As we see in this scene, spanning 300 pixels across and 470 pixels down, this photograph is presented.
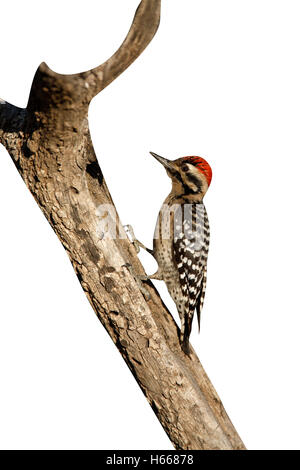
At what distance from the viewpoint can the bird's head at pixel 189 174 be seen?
501 centimetres

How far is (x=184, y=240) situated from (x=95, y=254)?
1023 millimetres

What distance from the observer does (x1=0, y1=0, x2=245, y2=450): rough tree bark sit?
4141mm

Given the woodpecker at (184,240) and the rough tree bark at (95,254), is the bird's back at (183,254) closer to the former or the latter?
the woodpecker at (184,240)

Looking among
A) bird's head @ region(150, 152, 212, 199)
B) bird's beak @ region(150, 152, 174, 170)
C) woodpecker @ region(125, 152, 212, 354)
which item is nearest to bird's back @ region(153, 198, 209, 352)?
woodpecker @ region(125, 152, 212, 354)

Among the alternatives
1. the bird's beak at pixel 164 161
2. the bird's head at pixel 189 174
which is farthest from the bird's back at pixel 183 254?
the bird's beak at pixel 164 161

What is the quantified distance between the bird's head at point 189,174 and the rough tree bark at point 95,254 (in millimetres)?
807

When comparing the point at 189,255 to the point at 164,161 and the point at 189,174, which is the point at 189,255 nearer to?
the point at 189,174

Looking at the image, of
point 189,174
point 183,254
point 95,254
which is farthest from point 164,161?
point 95,254

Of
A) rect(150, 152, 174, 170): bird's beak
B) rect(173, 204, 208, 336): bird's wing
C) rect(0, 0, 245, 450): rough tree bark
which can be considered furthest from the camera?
rect(150, 152, 174, 170): bird's beak

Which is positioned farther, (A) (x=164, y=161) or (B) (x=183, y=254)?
(A) (x=164, y=161)

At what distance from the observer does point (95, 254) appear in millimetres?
4379

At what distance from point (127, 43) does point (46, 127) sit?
2.97ft

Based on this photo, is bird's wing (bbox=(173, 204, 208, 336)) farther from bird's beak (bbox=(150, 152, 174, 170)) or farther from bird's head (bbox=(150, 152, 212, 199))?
bird's beak (bbox=(150, 152, 174, 170))
